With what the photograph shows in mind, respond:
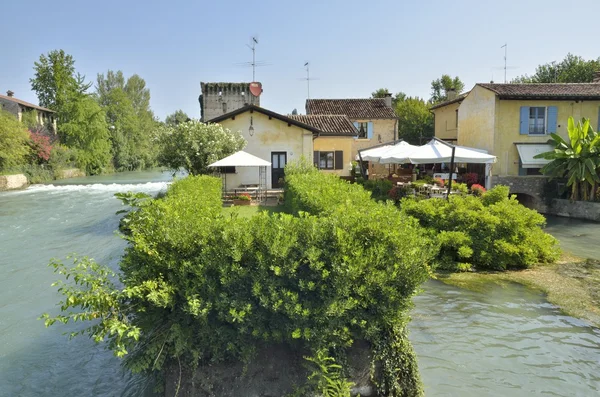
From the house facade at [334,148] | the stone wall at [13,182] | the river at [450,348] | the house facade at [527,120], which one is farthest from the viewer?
the stone wall at [13,182]

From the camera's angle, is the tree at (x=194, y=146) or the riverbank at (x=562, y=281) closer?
the riverbank at (x=562, y=281)

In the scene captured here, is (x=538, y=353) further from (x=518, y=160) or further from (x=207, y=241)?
(x=518, y=160)

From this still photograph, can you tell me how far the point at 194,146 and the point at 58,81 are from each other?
43.0 metres

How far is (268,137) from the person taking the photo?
25.8 meters

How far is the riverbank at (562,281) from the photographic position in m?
9.08

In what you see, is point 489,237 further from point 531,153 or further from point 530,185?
point 531,153

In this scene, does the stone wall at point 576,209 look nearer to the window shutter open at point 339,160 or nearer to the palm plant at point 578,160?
the palm plant at point 578,160

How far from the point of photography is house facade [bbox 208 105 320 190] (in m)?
25.4

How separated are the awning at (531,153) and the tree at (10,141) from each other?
125 feet

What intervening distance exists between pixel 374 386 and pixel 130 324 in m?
2.74

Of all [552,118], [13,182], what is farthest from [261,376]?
[13,182]

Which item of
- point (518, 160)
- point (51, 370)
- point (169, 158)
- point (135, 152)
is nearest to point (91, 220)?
point (169, 158)

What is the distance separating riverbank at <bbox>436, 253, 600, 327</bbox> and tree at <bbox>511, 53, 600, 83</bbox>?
35634 millimetres

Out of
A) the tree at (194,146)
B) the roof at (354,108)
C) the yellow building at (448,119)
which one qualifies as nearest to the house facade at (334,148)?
the tree at (194,146)
